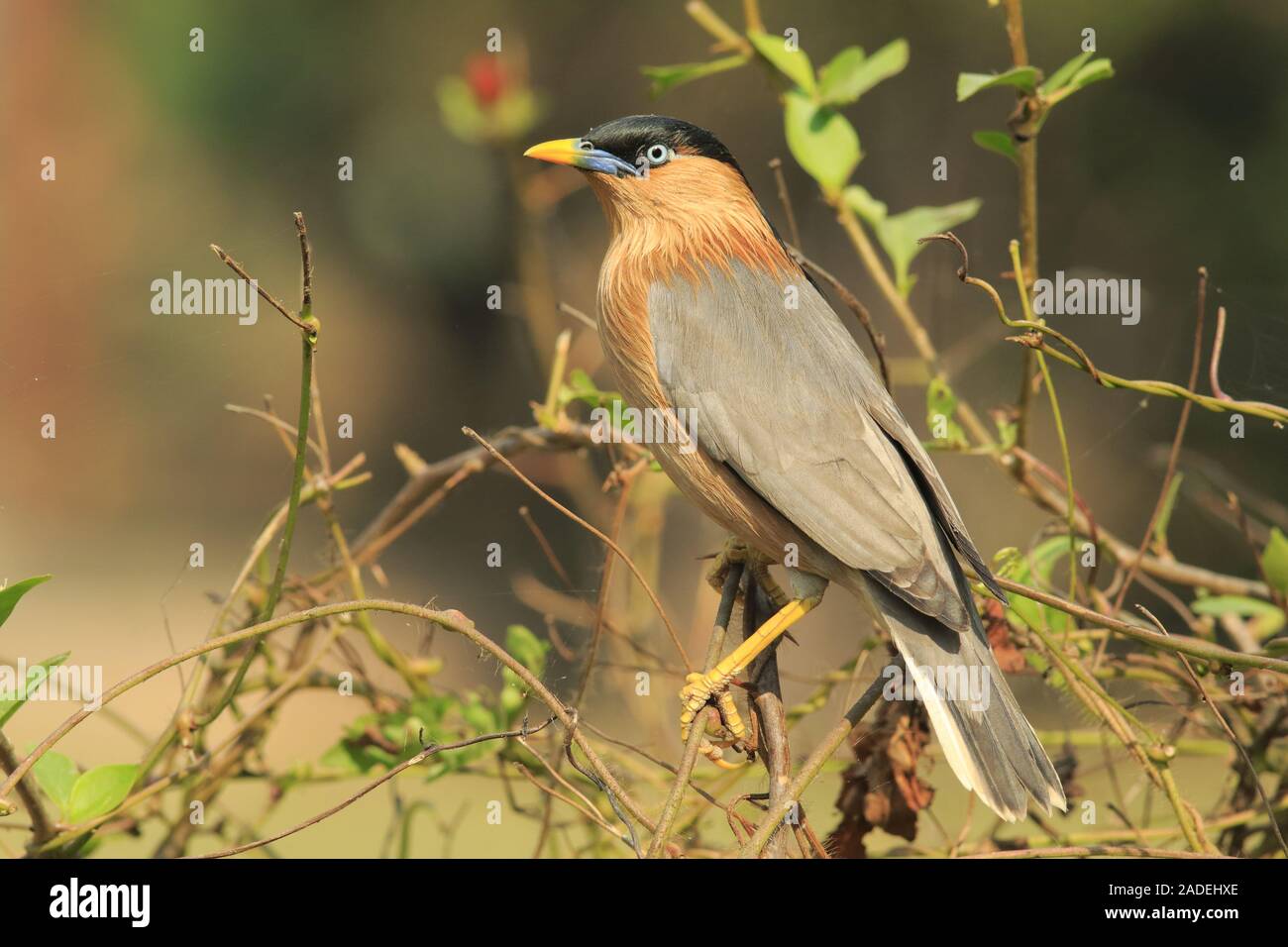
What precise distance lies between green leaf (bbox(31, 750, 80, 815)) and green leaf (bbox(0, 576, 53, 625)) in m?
0.32

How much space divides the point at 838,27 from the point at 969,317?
47.2 inches

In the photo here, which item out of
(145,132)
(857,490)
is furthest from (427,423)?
(857,490)

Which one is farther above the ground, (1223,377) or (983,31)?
(983,31)

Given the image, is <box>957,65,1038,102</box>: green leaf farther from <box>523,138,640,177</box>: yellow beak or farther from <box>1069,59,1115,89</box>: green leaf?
<box>523,138,640,177</box>: yellow beak

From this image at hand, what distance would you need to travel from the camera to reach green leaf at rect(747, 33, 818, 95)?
2498 millimetres

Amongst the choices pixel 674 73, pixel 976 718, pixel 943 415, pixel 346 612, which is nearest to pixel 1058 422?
pixel 943 415

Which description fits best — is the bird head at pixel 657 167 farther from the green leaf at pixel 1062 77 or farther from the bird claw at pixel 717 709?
the bird claw at pixel 717 709

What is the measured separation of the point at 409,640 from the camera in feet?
8.34

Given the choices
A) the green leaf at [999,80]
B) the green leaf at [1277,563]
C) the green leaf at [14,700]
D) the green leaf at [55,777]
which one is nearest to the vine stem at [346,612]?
the green leaf at [14,700]

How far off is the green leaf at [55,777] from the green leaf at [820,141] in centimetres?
166

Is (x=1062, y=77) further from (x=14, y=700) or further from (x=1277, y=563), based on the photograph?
(x=14, y=700)

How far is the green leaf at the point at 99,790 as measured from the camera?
193 centimetres

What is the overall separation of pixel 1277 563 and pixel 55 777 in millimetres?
2062

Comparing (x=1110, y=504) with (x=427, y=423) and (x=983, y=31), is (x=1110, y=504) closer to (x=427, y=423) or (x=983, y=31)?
(x=983, y=31)
